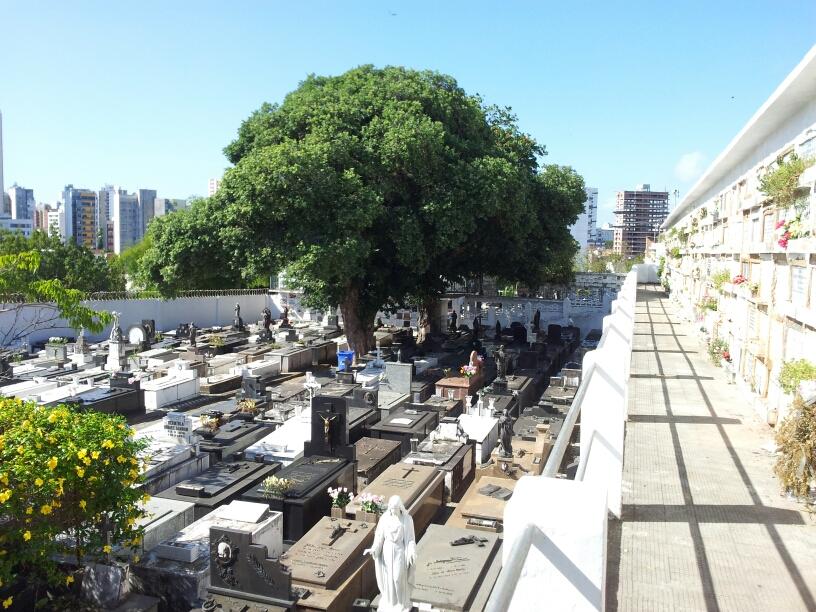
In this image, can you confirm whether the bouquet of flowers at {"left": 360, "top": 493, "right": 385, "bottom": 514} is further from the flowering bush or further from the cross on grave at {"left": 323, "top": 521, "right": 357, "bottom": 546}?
the flowering bush

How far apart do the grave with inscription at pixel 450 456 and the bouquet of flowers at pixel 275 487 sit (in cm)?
Answer: 289

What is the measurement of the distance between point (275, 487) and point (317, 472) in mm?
1176

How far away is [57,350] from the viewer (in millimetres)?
23172

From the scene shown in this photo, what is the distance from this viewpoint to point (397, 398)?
18344 mm

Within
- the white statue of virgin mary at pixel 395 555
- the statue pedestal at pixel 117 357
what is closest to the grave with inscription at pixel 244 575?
the white statue of virgin mary at pixel 395 555

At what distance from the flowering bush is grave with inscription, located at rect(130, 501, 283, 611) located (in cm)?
54

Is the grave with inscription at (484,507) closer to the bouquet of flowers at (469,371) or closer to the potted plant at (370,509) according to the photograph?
the potted plant at (370,509)

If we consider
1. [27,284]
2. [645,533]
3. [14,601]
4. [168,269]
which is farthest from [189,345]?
[645,533]

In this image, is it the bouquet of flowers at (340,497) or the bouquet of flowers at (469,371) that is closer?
the bouquet of flowers at (340,497)

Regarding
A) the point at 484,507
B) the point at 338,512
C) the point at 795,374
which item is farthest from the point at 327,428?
the point at 795,374

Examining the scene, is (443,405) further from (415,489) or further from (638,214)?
(638,214)

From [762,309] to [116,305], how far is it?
26891 millimetres

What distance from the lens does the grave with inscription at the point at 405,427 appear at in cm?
1452

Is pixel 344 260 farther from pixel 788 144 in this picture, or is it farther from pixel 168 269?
pixel 788 144
